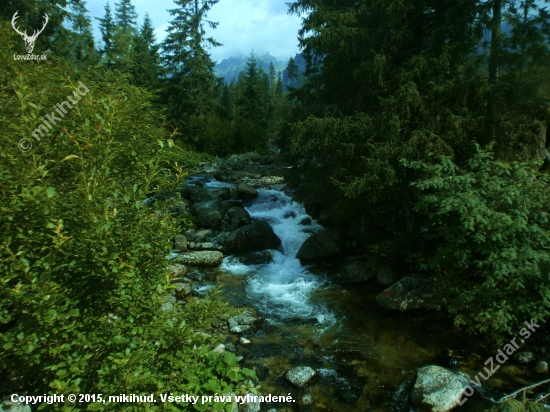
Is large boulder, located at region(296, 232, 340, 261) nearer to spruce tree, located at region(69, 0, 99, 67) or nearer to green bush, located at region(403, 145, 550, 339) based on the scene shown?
green bush, located at region(403, 145, 550, 339)

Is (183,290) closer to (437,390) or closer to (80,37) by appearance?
(437,390)

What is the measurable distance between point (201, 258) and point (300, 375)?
6.28 meters

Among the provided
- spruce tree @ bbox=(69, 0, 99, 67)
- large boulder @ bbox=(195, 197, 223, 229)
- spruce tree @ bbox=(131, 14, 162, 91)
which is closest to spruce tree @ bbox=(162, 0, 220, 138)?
spruce tree @ bbox=(131, 14, 162, 91)

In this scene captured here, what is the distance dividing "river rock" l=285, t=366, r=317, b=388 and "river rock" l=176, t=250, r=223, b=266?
591 cm

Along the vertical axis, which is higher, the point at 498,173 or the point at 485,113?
the point at 485,113

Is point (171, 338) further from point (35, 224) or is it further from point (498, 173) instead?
point (498, 173)

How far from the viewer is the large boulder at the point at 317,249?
11.8 meters

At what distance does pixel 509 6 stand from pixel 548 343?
7946 millimetres

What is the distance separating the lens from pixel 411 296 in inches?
331

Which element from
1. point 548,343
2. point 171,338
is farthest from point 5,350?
point 548,343

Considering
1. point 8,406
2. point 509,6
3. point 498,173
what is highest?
point 509,6

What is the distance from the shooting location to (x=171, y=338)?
9.77ft

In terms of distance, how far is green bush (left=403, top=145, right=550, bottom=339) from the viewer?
226 inches

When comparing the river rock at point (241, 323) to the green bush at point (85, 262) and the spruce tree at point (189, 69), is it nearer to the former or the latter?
the green bush at point (85, 262)
